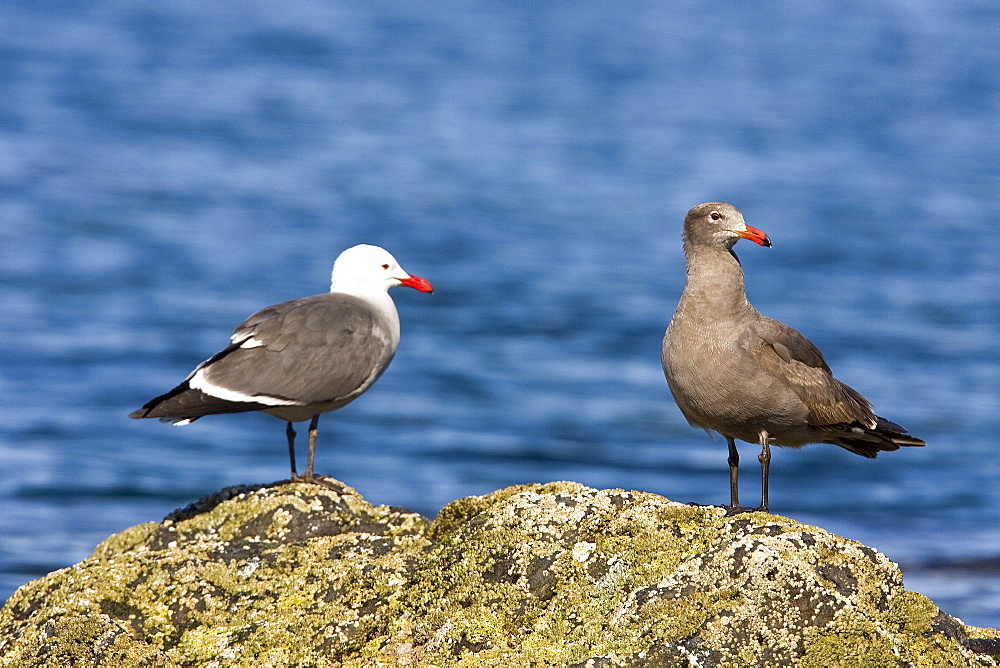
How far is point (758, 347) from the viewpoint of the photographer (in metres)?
5.77

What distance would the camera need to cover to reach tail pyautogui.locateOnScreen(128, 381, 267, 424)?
629 cm

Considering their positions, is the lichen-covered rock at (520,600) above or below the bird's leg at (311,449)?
below

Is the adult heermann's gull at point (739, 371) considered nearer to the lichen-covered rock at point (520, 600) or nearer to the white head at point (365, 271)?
the lichen-covered rock at point (520, 600)

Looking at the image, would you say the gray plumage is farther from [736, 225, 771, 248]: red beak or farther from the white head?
[736, 225, 771, 248]: red beak

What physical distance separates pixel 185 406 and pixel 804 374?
3.06 metres

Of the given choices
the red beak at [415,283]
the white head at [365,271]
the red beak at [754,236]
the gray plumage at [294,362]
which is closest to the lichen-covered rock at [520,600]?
the gray plumage at [294,362]

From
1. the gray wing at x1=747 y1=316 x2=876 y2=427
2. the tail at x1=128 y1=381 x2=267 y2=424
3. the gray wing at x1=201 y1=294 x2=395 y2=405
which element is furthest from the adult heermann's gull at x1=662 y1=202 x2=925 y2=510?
the tail at x1=128 y1=381 x2=267 y2=424

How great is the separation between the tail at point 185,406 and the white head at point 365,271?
1768 mm

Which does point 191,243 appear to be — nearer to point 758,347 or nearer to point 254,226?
point 254,226

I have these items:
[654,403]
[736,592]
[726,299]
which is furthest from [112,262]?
[736,592]

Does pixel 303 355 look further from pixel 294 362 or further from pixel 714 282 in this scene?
pixel 714 282

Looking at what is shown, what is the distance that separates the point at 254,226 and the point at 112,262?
103 inches

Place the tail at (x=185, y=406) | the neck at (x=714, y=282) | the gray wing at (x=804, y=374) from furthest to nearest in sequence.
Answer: the tail at (x=185, y=406), the neck at (x=714, y=282), the gray wing at (x=804, y=374)

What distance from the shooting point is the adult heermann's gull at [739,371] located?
5.60 meters
